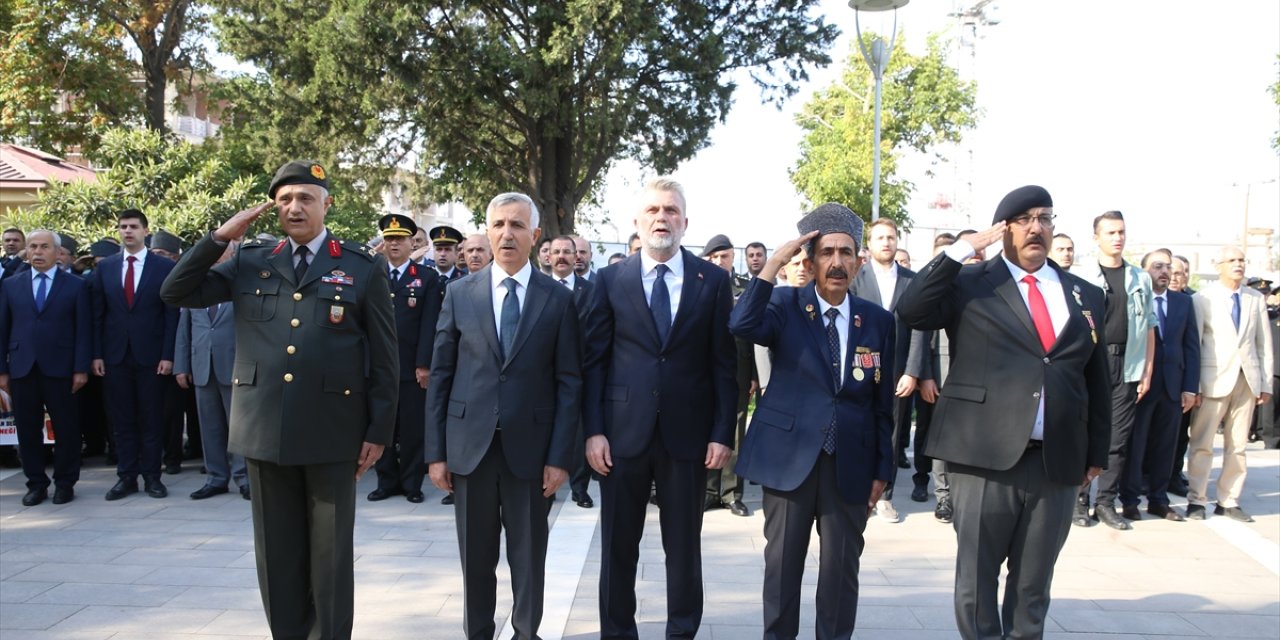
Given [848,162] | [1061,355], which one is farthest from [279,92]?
[1061,355]

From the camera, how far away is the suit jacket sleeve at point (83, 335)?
7.25 metres

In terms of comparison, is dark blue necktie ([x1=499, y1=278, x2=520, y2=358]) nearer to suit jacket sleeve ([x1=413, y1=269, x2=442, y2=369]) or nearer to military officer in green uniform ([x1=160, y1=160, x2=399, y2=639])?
military officer in green uniform ([x1=160, y1=160, x2=399, y2=639])

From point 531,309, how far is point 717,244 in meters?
Answer: 3.51

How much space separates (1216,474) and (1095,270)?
12.2 ft

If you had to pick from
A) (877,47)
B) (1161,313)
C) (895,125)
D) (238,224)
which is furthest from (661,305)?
(895,125)

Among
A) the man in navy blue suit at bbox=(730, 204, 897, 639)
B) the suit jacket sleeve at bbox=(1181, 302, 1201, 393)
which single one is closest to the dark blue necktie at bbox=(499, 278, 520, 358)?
the man in navy blue suit at bbox=(730, 204, 897, 639)

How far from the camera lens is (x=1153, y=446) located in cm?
754

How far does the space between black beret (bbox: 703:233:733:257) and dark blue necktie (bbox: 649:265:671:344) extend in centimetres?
331

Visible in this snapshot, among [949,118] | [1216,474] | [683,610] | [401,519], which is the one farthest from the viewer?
[949,118]

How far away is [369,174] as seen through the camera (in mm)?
22875

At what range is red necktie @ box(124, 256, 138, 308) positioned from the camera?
7406mm

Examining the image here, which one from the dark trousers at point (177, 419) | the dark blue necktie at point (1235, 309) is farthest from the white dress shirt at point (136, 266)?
the dark blue necktie at point (1235, 309)

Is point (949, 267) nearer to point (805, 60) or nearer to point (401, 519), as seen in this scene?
point (401, 519)

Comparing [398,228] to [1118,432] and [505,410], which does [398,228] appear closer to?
[505,410]
